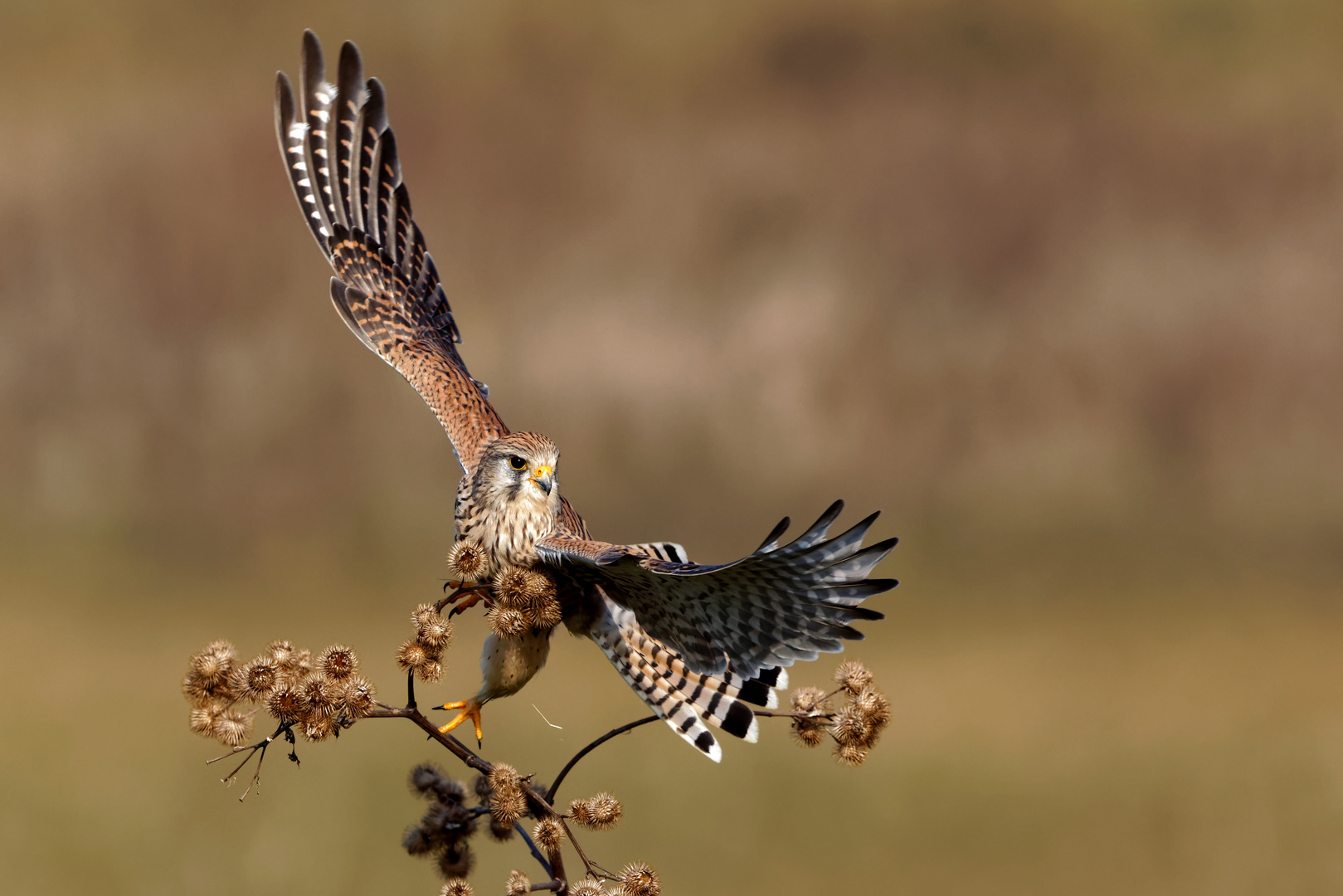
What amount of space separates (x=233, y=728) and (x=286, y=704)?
21cm

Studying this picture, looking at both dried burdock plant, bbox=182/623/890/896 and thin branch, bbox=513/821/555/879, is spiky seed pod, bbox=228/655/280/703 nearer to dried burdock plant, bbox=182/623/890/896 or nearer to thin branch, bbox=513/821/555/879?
dried burdock plant, bbox=182/623/890/896

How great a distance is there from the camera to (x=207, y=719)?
6.40 ft

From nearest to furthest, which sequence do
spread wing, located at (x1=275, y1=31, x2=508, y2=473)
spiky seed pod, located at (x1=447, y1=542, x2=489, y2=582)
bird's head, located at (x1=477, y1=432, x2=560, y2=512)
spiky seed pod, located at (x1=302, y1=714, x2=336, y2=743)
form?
spiky seed pod, located at (x1=302, y1=714, x2=336, y2=743)
spiky seed pod, located at (x1=447, y1=542, x2=489, y2=582)
bird's head, located at (x1=477, y1=432, x2=560, y2=512)
spread wing, located at (x1=275, y1=31, x2=508, y2=473)

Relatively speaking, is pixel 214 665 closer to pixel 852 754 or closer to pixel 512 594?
pixel 512 594

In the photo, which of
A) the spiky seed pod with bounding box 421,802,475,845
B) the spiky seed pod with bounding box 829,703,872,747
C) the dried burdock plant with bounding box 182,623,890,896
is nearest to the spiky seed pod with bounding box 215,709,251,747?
the dried burdock plant with bounding box 182,623,890,896

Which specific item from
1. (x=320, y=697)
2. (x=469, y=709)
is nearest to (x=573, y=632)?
(x=469, y=709)

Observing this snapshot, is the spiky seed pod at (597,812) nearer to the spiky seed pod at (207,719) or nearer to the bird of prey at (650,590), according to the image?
the bird of prey at (650,590)

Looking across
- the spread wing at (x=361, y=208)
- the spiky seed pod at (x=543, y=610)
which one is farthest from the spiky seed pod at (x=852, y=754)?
the spread wing at (x=361, y=208)

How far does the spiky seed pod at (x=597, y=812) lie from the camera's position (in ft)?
6.28

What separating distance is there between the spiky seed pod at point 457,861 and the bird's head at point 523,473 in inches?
28.0

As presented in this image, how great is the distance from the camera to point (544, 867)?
6.59 ft

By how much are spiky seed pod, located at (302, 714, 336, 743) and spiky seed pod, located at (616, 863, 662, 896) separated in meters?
0.52

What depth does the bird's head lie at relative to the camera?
258 cm

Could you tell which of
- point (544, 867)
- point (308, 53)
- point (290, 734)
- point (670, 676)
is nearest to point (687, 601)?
point (670, 676)
